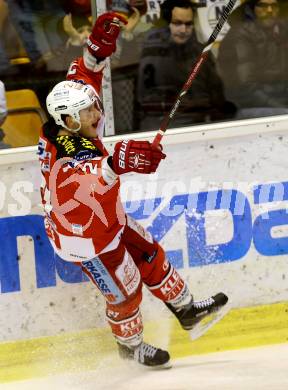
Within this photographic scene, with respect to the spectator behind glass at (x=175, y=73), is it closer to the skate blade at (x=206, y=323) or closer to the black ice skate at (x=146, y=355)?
the skate blade at (x=206, y=323)

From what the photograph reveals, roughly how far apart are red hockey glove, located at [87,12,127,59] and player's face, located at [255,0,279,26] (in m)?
1.06

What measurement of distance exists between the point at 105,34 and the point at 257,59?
3.45ft

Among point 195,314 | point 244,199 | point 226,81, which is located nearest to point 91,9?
point 226,81

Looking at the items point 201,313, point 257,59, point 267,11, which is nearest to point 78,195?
point 201,313

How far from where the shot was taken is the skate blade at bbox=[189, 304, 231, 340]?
4.80m

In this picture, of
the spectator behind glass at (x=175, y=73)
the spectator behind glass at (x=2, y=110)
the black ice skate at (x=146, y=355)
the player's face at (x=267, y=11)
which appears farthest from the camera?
the player's face at (x=267, y=11)

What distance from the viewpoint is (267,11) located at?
533 centimetres

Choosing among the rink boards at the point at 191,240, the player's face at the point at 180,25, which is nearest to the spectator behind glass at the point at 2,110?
the rink boards at the point at 191,240

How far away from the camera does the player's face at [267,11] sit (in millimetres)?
5309

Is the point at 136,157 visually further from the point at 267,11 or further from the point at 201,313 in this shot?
the point at 267,11

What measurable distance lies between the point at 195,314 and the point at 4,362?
3.04 feet

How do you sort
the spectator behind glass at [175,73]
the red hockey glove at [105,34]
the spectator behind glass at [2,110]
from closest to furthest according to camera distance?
the red hockey glove at [105,34]
the spectator behind glass at [2,110]
the spectator behind glass at [175,73]

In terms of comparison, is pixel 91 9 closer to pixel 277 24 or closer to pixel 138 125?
pixel 138 125

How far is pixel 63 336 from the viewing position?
491 cm
